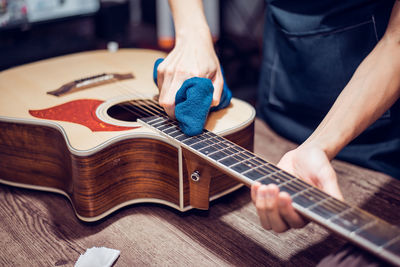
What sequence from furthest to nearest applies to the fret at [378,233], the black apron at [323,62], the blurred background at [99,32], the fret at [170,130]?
the blurred background at [99,32]
the black apron at [323,62]
the fret at [170,130]
the fret at [378,233]

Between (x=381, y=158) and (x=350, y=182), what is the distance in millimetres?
113

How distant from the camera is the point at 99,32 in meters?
1.78

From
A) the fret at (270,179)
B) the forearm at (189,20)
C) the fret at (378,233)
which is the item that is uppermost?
the forearm at (189,20)

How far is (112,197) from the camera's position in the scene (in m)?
0.81

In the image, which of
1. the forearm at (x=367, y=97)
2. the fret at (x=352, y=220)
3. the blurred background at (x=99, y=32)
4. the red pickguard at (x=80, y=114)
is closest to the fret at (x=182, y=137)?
the red pickguard at (x=80, y=114)

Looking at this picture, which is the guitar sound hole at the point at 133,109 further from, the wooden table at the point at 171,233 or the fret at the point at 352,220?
the fret at the point at 352,220

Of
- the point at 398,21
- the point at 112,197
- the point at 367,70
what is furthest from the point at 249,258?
the point at 398,21

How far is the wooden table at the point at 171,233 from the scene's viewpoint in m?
0.71

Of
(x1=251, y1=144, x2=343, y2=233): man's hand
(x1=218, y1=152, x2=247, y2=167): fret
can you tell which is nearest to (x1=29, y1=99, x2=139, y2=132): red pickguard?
(x1=218, y1=152, x2=247, y2=167): fret

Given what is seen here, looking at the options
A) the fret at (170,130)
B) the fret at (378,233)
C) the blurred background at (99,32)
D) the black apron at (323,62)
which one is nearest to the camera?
the fret at (378,233)

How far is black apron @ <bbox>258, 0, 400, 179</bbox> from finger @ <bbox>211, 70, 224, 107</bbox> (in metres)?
0.26

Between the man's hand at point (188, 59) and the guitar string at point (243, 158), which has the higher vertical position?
the man's hand at point (188, 59)

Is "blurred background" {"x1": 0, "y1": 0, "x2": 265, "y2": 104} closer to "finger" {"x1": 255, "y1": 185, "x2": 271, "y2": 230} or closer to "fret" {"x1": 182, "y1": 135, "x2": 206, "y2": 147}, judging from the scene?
"fret" {"x1": 182, "y1": 135, "x2": 206, "y2": 147}

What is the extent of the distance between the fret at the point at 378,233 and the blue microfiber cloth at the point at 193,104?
14.4 inches
